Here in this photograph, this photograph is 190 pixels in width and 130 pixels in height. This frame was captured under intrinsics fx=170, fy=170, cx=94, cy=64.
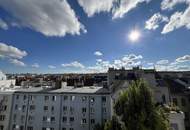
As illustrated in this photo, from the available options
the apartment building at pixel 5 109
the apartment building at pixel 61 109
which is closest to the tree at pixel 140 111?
the apartment building at pixel 61 109

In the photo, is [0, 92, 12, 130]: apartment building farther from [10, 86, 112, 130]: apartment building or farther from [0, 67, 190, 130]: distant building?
[10, 86, 112, 130]: apartment building

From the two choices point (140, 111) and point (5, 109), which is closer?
point (140, 111)

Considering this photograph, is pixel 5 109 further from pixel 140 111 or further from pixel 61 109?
pixel 140 111

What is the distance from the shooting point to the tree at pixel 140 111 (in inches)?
742

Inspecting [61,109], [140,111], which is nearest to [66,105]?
[61,109]

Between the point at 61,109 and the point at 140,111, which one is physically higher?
the point at 140,111

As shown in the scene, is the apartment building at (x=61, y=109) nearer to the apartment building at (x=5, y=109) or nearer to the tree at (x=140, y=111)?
the apartment building at (x=5, y=109)

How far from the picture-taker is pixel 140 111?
63.8 ft

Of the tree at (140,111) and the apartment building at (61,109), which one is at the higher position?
the tree at (140,111)

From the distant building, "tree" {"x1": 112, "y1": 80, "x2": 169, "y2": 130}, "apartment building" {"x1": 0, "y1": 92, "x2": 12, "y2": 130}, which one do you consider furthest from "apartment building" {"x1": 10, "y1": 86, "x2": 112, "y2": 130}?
"tree" {"x1": 112, "y1": 80, "x2": 169, "y2": 130}

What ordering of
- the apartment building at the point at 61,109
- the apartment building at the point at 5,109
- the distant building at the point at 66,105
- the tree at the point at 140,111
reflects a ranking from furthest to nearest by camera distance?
the apartment building at the point at 5,109 < the apartment building at the point at 61,109 < the distant building at the point at 66,105 < the tree at the point at 140,111

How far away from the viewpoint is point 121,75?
184ft

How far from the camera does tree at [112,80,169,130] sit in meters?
18.9

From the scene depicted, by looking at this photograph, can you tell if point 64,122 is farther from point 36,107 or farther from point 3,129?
point 3,129
